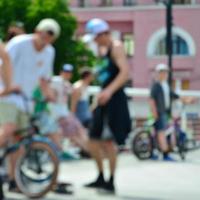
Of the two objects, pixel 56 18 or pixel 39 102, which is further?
pixel 56 18

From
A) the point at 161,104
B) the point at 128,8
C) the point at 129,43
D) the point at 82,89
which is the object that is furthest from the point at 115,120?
the point at 129,43

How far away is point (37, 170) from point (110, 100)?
3.21 ft

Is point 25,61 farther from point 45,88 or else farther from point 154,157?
point 154,157

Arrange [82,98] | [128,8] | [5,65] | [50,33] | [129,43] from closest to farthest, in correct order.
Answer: [5,65], [50,33], [82,98], [128,8], [129,43]

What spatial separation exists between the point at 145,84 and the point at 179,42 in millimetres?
3538

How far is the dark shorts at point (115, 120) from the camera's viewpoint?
8.61m

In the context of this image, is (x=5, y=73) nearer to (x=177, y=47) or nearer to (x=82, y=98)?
(x=82, y=98)

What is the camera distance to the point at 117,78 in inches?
335

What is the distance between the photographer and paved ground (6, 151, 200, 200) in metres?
8.23

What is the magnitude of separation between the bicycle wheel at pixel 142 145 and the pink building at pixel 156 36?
1889 inches

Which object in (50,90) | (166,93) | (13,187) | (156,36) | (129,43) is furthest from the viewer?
(129,43)

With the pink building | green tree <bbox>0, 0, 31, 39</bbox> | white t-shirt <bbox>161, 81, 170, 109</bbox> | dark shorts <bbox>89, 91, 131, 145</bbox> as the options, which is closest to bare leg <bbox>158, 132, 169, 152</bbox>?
white t-shirt <bbox>161, 81, 170, 109</bbox>

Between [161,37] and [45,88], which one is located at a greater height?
[45,88]

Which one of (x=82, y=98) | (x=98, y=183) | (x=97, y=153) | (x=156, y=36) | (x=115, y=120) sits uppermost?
(x=115, y=120)
